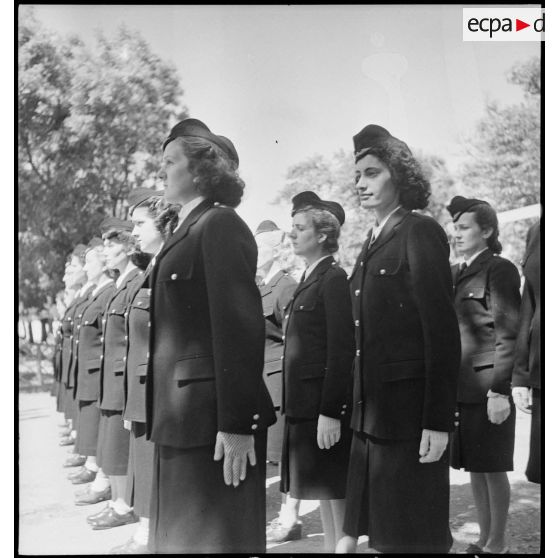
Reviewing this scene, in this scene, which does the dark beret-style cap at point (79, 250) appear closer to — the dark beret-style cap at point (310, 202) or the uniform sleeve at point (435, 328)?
the dark beret-style cap at point (310, 202)

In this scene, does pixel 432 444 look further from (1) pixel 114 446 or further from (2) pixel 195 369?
(1) pixel 114 446

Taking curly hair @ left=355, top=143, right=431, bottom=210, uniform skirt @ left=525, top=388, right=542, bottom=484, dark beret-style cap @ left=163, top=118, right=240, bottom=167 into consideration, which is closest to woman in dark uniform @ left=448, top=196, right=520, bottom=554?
uniform skirt @ left=525, top=388, right=542, bottom=484

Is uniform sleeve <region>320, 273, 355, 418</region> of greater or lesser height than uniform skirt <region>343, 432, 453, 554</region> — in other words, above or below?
above

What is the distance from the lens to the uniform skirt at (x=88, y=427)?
537cm

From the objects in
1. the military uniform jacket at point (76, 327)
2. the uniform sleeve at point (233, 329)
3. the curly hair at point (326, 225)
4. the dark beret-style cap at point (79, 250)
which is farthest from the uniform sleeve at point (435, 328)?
the military uniform jacket at point (76, 327)

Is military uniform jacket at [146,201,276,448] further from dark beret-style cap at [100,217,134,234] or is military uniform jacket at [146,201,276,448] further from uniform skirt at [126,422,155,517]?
dark beret-style cap at [100,217,134,234]

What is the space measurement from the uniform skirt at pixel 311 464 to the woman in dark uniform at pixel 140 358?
86 centimetres

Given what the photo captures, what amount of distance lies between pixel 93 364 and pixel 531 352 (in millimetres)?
3243

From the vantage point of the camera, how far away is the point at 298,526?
14.7 feet

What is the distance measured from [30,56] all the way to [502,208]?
325 centimetres

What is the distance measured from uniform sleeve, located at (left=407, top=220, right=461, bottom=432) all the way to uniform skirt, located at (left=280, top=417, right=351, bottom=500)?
2.31 feet

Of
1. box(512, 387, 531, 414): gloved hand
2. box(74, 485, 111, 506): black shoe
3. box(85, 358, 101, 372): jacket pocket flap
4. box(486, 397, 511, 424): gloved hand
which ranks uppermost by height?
box(85, 358, 101, 372): jacket pocket flap

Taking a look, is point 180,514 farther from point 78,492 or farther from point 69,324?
point 69,324

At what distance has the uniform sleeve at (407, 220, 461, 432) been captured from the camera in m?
3.80
